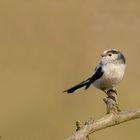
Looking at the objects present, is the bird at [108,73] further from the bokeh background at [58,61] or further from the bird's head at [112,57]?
the bokeh background at [58,61]

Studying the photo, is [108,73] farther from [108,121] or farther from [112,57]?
[108,121]

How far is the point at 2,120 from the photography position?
12.7 m

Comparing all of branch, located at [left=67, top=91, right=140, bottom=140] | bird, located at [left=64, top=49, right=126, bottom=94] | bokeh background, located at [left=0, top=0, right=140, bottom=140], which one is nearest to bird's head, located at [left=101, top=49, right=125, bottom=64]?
bird, located at [left=64, top=49, right=126, bottom=94]

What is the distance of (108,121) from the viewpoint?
452 cm

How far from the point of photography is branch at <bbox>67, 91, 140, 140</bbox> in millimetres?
4166

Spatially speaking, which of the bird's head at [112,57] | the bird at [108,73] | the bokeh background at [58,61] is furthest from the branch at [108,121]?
the bokeh background at [58,61]

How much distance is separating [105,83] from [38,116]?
22.5 ft

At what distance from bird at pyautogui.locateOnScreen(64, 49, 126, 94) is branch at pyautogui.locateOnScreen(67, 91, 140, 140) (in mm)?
964

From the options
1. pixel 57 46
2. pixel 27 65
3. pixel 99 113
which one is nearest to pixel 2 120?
pixel 99 113

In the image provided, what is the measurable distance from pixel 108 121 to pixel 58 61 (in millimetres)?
11336

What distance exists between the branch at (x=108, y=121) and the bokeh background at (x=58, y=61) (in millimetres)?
6464

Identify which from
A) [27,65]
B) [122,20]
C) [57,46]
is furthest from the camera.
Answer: [122,20]

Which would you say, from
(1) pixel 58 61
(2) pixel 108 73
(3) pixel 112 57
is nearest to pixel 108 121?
(2) pixel 108 73

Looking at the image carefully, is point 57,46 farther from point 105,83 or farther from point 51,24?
point 105,83
